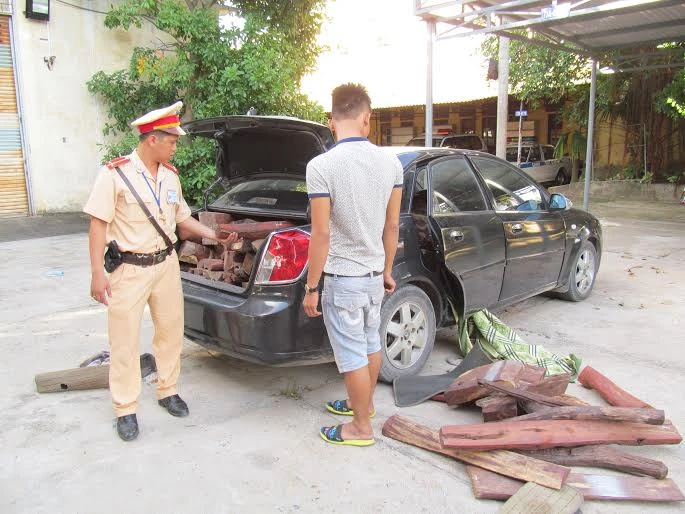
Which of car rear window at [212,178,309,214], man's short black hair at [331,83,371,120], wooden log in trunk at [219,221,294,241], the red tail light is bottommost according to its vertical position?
the red tail light

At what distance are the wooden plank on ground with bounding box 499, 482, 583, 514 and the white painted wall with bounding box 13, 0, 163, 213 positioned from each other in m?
10.7

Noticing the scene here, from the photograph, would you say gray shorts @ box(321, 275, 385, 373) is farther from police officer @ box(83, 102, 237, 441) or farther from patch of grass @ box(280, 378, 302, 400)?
police officer @ box(83, 102, 237, 441)

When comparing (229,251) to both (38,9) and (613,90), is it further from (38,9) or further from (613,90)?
(613,90)

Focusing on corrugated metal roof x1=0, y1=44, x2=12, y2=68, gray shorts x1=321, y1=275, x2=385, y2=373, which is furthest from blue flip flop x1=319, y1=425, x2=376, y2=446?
corrugated metal roof x1=0, y1=44, x2=12, y2=68

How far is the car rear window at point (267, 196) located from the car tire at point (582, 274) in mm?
2804

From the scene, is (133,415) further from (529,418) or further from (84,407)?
(529,418)

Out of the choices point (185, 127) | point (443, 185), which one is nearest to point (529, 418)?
point (443, 185)

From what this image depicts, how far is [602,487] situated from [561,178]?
1794 cm

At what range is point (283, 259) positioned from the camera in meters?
3.26

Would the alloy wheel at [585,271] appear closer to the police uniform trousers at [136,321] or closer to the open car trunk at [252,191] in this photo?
the open car trunk at [252,191]

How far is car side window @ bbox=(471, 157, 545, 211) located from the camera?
4.52 meters

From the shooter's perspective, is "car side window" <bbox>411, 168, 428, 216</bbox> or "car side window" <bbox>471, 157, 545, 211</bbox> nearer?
"car side window" <bbox>411, 168, 428, 216</bbox>

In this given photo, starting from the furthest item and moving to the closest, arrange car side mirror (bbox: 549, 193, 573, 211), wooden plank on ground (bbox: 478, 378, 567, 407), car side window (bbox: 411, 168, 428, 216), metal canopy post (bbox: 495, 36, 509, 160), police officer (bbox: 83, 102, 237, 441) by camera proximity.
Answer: metal canopy post (bbox: 495, 36, 509, 160) < car side mirror (bbox: 549, 193, 573, 211) < car side window (bbox: 411, 168, 428, 216) < wooden plank on ground (bbox: 478, 378, 567, 407) < police officer (bbox: 83, 102, 237, 441)

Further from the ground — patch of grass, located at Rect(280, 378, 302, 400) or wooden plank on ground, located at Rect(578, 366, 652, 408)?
wooden plank on ground, located at Rect(578, 366, 652, 408)
